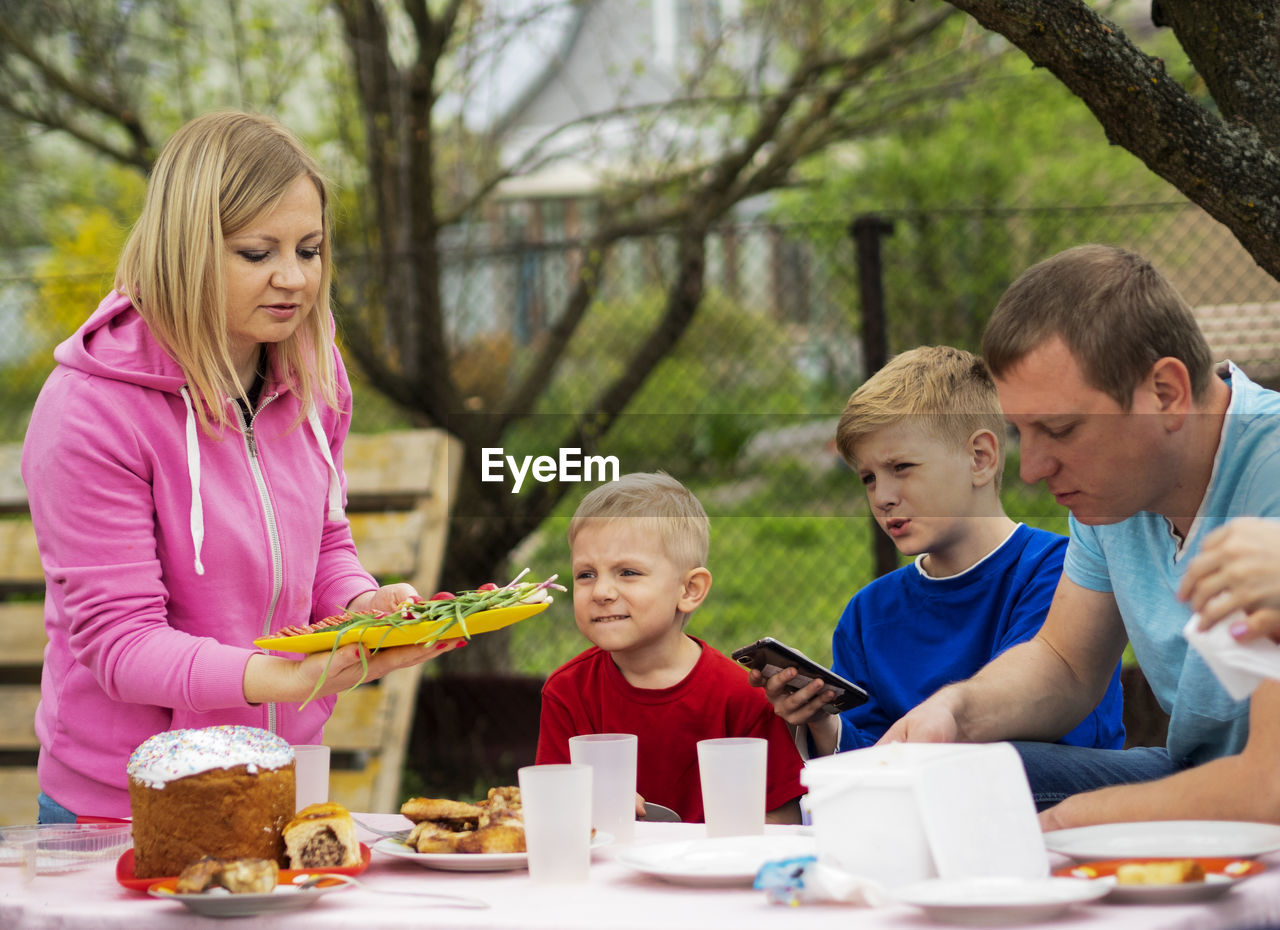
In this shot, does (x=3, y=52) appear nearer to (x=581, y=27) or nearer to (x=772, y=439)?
(x=581, y=27)

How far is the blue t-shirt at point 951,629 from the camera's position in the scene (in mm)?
2598

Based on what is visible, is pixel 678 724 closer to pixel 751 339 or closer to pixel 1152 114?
pixel 1152 114

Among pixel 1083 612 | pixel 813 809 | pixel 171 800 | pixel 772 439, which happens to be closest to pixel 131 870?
pixel 171 800

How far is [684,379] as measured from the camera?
6.64 m

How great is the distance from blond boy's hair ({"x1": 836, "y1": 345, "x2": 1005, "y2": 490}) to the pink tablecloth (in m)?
1.23

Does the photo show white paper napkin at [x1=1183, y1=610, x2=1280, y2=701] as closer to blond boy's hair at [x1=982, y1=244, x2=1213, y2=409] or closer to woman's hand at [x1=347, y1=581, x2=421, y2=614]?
blond boy's hair at [x1=982, y1=244, x2=1213, y2=409]

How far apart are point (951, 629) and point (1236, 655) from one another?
4.07 feet

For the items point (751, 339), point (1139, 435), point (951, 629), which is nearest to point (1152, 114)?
point (1139, 435)

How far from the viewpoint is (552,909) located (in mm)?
1509

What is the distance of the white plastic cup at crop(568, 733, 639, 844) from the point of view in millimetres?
1905

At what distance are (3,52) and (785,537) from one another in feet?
15.8

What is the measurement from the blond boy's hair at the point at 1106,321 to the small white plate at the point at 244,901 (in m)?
1.30

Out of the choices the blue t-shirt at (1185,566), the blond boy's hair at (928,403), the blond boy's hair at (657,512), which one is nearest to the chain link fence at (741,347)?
the blond boy's hair at (928,403)

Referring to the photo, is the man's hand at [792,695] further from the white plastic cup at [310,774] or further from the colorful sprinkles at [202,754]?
the colorful sprinkles at [202,754]
